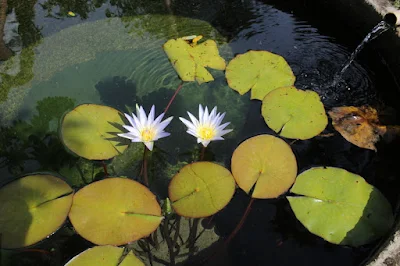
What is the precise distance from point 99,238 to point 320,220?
109cm

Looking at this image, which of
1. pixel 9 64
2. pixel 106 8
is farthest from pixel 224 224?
pixel 106 8

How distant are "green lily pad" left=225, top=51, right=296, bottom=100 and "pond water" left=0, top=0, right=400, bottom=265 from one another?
0.20 metres

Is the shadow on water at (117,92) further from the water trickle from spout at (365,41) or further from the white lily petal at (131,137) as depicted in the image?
the water trickle from spout at (365,41)

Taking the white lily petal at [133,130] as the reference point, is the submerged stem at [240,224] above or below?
below

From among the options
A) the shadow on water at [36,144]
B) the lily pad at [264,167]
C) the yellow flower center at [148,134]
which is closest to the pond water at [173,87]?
the shadow on water at [36,144]

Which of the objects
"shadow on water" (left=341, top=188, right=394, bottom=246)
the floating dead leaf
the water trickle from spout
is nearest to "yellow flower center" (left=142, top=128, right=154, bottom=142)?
"shadow on water" (left=341, top=188, right=394, bottom=246)

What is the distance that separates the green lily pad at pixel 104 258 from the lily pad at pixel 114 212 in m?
0.03

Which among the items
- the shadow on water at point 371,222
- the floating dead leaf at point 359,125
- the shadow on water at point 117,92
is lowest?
the shadow on water at point 371,222

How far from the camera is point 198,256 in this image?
6.45 ft

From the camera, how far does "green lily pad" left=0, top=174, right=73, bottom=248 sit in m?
1.71

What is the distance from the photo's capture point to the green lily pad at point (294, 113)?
2191 millimetres

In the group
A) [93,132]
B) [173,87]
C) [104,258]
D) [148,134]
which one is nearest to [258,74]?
[173,87]

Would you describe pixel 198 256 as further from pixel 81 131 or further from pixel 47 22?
pixel 47 22

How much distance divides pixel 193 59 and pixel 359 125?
4.09ft
